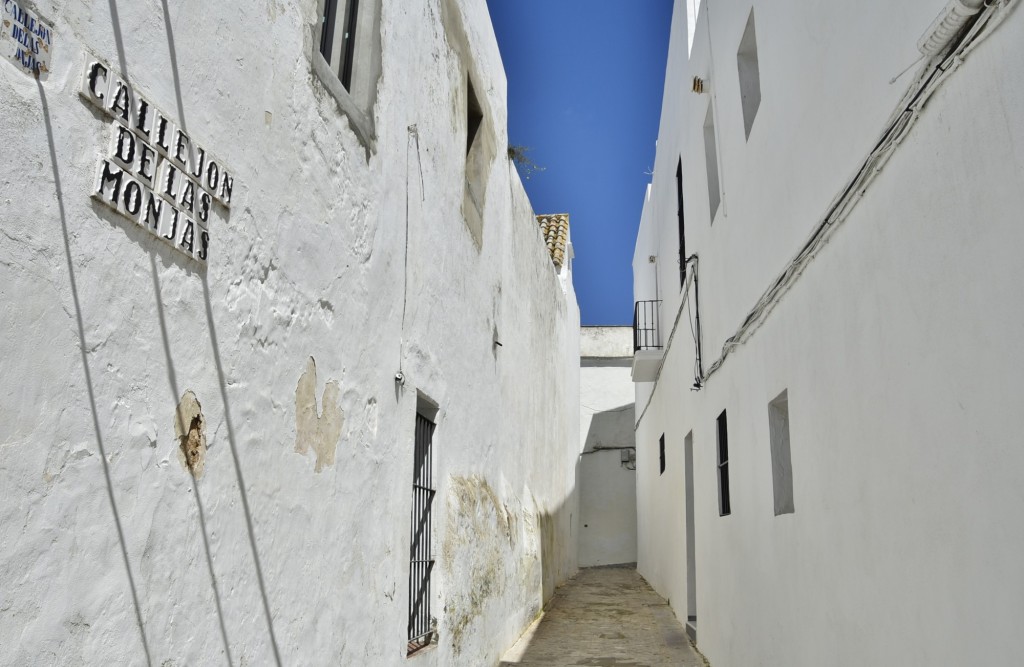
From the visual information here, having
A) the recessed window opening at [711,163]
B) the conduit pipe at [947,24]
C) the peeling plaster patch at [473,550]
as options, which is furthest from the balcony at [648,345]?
the conduit pipe at [947,24]

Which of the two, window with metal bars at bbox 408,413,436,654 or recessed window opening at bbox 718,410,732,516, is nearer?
window with metal bars at bbox 408,413,436,654

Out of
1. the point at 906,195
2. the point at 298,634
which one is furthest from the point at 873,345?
the point at 298,634

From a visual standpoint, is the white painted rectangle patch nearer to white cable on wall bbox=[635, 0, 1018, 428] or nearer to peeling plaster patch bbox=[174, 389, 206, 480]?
peeling plaster patch bbox=[174, 389, 206, 480]

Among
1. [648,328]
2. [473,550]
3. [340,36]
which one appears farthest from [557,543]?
[340,36]

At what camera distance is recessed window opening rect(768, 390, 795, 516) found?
4793 millimetres

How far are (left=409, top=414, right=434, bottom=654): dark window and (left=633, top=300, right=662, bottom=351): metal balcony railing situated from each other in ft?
27.2

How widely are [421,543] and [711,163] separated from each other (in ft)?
14.6

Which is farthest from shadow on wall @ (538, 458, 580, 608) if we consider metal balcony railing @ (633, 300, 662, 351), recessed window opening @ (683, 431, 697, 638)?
metal balcony railing @ (633, 300, 662, 351)

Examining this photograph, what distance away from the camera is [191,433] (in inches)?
100

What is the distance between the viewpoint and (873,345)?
313cm

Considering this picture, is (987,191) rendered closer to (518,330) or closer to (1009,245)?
(1009,245)

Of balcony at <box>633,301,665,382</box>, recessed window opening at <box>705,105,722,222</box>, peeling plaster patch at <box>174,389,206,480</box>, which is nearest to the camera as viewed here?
peeling plaster patch at <box>174,389,206,480</box>

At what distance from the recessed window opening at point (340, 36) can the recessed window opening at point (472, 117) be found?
2517mm

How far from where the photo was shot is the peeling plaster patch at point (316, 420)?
329 centimetres
